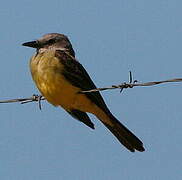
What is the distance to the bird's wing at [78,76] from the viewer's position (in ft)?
27.6

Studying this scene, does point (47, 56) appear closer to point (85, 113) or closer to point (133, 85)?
point (85, 113)

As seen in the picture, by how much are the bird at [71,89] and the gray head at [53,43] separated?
71 mm

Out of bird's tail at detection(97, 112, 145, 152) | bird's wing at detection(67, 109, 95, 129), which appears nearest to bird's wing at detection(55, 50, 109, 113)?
bird's tail at detection(97, 112, 145, 152)

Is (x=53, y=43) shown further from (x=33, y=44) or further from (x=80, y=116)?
(x=80, y=116)

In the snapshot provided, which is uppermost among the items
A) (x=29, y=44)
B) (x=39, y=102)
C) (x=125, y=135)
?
(x=29, y=44)

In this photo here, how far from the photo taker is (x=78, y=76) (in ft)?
27.8

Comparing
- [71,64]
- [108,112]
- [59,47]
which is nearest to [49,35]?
[59,47]

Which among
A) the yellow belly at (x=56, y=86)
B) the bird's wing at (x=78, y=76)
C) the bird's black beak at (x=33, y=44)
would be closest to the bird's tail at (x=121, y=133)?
the bird's wing at (x=78, y=76)

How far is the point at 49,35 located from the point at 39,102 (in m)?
1.37

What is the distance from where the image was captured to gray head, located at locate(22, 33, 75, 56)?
A: 9016 millimetres

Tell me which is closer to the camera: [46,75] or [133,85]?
[133,85]

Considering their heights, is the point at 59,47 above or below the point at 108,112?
above

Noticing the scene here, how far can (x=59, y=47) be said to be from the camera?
30.0ft

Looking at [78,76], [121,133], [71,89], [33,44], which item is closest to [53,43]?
[33,44]
